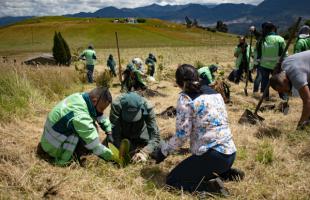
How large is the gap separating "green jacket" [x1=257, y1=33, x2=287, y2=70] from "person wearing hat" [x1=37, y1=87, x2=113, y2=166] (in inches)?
192

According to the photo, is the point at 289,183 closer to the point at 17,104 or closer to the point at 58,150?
the point at 58,150

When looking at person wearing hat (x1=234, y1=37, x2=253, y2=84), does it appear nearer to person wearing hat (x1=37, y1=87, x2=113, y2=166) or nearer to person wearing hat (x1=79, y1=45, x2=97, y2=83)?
person wearing hat (x1=79, y1=45, x2=97, y2=83)

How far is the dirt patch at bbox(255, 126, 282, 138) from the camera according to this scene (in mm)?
5234

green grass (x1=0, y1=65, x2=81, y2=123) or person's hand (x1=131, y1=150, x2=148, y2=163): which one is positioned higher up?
green grass (x1=0, y1=65, x2=81, y2=123)

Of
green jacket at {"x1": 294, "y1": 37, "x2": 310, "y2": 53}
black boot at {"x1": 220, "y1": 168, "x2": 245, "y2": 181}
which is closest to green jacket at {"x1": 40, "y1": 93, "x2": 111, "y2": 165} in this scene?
black boot at {"x1": 220, "y1": 168, "x2": 245, "y2": 181}

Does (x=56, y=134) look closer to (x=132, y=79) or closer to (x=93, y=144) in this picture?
(x=93, y=144)

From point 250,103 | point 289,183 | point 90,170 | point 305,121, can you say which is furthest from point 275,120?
point 90,170

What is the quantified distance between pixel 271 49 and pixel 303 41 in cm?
83

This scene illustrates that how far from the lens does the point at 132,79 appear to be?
29.4 feet

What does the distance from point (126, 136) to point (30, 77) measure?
4.37m

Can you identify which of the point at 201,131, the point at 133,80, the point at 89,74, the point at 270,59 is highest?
the point at 270,59

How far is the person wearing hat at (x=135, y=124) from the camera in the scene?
14.4 feet

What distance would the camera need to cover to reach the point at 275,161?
4250 mm

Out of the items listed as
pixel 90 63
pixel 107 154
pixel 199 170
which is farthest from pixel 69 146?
pixel 90 63
